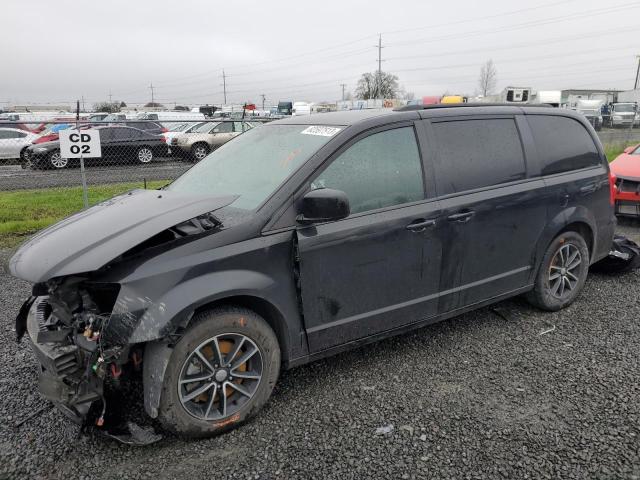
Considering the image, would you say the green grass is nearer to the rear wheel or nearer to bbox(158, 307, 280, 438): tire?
the rear wheel

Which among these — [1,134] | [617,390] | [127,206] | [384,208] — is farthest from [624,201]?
[1,134]

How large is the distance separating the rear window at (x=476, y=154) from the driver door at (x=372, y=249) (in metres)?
0.24

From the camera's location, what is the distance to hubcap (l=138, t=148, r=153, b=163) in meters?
17.9

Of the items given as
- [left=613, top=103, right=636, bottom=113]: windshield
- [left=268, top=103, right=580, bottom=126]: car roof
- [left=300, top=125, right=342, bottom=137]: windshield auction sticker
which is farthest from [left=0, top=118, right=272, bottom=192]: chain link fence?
[left=613, top=103, right=636, bottom=113]: windshield

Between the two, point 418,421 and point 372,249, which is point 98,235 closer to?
point 372,249

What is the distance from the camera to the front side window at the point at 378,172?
321cm

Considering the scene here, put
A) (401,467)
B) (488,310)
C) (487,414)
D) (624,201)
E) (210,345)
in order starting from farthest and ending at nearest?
(624,201) → (488,310) → (487,414) → (210,345) → (401,467)

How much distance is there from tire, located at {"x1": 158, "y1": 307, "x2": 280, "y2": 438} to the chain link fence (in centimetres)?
1100

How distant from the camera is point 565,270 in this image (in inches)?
176

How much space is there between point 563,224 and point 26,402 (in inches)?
167

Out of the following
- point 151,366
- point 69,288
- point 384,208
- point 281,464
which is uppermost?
point 384,208

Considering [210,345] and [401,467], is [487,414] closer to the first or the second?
[401,467]

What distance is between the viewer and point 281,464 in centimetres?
261

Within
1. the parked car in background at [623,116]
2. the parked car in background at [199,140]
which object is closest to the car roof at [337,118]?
the parked car in background at [199,140]
